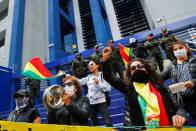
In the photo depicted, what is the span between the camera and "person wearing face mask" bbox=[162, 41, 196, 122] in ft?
9.21

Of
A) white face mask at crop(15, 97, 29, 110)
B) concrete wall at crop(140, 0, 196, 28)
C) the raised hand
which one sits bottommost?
the raised hand

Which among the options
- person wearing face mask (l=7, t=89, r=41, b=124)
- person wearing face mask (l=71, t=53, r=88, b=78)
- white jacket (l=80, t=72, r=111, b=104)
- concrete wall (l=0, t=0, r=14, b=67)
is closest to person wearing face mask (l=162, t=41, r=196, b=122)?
white jacket (l=80, t=72, r=111, b=104)

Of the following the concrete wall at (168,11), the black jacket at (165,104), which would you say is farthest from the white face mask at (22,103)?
the concrete wall at (168,11)

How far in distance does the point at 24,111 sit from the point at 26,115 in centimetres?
13

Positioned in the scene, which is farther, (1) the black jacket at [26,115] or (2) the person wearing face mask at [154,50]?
(2) the person wearing face mask at [154,50]

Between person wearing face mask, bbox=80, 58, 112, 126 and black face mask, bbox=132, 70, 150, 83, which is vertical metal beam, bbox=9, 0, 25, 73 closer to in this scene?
person wearing face mask, bbox=80, 58, 112, 126

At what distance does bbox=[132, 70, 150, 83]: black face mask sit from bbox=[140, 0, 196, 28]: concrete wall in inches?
433

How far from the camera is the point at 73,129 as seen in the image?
6.35ft

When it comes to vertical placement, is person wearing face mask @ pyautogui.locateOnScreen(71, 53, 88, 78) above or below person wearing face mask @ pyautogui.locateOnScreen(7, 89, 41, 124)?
above

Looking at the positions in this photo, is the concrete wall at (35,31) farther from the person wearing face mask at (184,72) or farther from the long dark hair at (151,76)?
the long dark hair at (151,76)

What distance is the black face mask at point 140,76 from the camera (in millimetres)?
2459

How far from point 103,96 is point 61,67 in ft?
25.0

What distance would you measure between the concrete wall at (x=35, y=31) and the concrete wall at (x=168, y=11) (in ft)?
27.2

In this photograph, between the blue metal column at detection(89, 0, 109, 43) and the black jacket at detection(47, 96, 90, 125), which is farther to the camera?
the blue metal column at detection(89, 0, 109, 43)
